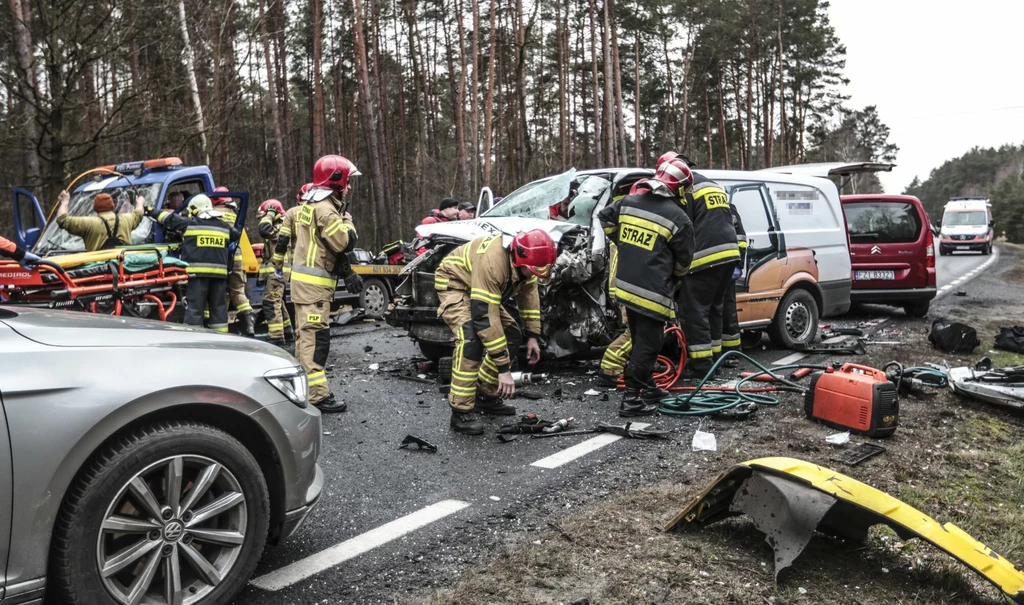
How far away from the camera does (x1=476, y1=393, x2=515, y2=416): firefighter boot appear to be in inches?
230

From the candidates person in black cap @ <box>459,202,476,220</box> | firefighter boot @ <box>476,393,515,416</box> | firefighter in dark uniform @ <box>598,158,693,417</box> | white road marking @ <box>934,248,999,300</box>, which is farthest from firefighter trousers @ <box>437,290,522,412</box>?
white road marking @ <box>934,248,999,300</box>

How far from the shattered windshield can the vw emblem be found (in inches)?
199

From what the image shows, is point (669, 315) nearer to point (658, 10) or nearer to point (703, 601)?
point (703, 601)

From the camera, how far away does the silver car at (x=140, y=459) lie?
2.32m

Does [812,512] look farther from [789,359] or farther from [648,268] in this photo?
[789,359]

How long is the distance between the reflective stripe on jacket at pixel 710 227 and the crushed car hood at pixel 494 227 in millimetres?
1056

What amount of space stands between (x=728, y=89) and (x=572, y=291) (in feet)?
123

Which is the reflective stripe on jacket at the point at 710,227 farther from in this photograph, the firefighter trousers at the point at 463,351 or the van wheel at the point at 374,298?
the van wheel at the point at 374,298

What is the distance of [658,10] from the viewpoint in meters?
31.3

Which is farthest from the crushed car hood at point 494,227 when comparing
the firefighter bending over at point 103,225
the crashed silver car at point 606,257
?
the firefighter bending over at point 103,225

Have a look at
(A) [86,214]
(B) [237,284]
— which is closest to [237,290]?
(B) [237,284]

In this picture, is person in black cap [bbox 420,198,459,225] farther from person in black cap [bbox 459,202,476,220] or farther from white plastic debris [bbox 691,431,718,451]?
white plastic debris [bbox 691,431,718,451]

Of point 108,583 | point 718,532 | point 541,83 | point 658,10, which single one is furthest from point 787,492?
point 541,83

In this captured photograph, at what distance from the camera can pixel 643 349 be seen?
599 centimetres
